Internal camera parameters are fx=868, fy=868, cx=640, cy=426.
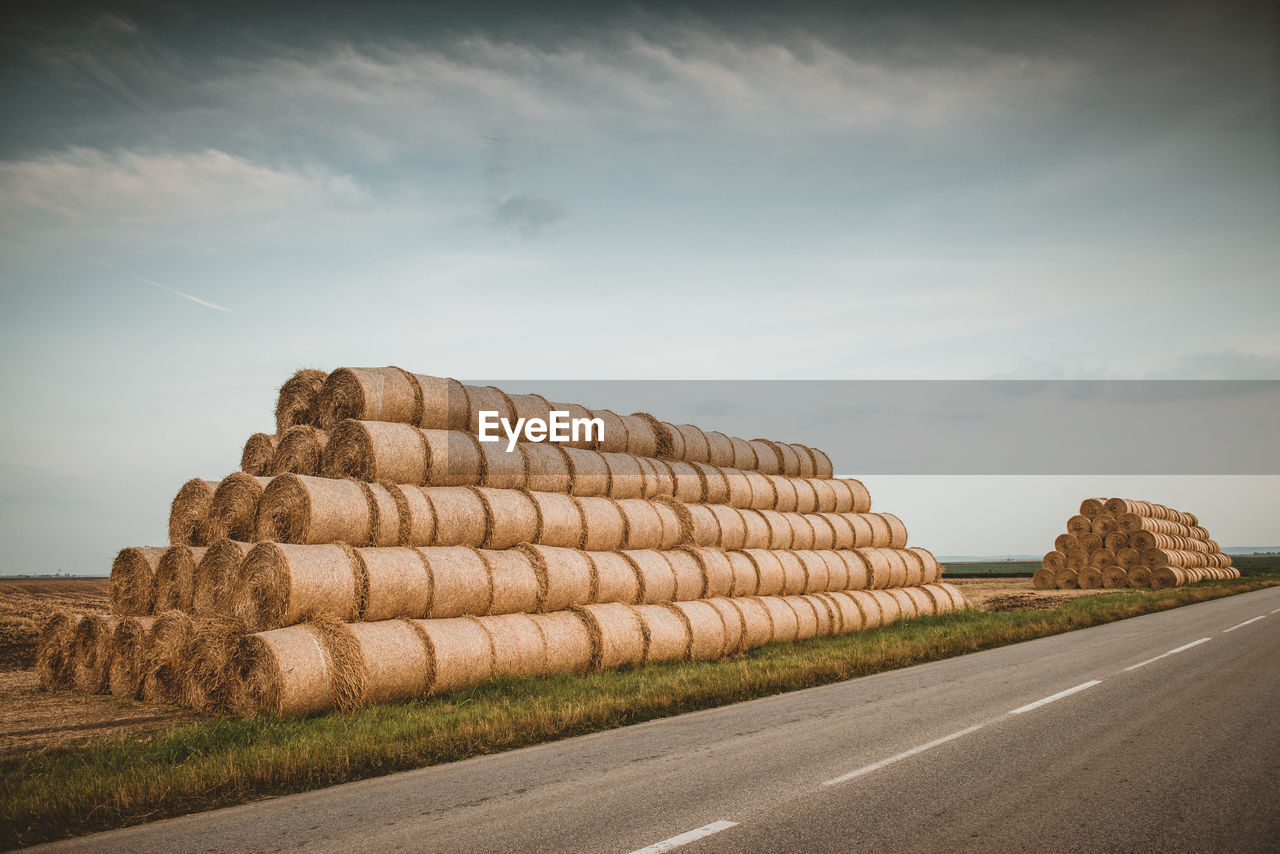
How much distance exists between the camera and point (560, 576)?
500 inches

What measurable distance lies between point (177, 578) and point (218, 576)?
150cm

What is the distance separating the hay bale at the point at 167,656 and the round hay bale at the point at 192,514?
1597 mm

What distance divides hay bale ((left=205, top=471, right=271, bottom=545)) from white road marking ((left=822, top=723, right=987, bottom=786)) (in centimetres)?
822

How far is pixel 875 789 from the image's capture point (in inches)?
230

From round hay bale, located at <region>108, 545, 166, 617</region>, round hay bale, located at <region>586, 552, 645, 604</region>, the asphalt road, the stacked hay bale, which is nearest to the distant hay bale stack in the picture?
round hay bale, located at <region>108, 545, 166, 617</region>

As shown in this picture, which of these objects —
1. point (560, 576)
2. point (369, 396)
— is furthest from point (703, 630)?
point (369, 396)

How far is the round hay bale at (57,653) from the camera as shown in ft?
39.9

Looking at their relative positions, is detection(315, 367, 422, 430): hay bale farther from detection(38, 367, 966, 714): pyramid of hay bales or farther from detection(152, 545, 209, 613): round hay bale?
detection(152, 545, 209, 613): round hay bale

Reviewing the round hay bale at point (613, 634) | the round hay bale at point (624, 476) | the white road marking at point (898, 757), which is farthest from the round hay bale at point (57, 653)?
the white road marking at point (898, 757)

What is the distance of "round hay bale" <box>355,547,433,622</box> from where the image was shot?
10.3 meters

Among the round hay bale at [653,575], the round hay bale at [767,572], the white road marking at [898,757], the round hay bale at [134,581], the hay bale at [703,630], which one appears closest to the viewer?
the white road marking at [898,757]

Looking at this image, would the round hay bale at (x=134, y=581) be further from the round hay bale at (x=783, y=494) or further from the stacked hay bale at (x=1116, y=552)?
the stacked hay bale at (x=1116, y=552)

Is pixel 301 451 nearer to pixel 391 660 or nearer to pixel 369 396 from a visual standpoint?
pixel 369 396

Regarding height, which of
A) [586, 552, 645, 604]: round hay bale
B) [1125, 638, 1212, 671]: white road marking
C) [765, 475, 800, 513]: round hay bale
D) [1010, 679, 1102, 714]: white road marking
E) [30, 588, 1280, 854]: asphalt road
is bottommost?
[30, 588, 1280, 854]: asphalt road
